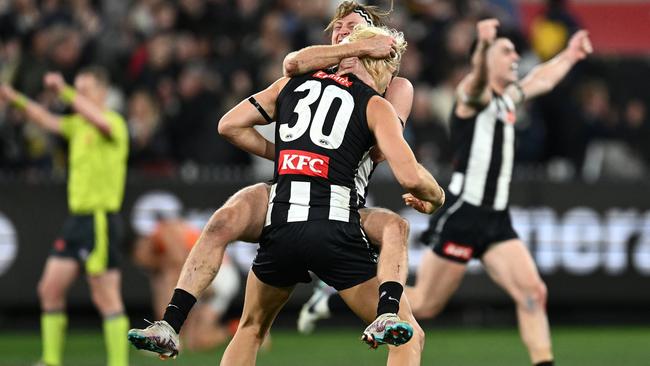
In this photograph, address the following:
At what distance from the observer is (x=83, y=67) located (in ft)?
55.5

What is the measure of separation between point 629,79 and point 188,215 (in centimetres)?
737

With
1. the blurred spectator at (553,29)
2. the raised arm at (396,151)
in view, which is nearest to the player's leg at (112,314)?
the raised arm at (396,151)

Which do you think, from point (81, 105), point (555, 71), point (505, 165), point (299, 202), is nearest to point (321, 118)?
point (299, 202)

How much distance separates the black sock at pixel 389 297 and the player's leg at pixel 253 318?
0.84 metres

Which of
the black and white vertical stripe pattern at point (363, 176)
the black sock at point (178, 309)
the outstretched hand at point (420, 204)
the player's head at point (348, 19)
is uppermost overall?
the player's head at point (348, 19)

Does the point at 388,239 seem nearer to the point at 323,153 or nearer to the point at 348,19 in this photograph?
the point at 323,153

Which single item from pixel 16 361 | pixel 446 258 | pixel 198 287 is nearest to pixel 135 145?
pixel 16 361

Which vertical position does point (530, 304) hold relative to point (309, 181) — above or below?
below

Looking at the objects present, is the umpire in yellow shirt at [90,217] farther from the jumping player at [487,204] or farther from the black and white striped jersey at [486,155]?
the black and white striped jersey at [486,155]

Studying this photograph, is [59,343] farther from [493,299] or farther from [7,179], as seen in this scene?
[493,299]

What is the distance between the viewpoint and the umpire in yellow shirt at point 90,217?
478 inches

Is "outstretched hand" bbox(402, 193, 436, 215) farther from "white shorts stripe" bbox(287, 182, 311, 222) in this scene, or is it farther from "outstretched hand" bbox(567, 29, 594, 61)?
"outstretched hand" bbox(567, 29, 594, 61)

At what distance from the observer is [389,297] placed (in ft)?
24.3

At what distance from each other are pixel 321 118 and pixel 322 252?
2.67 ft
